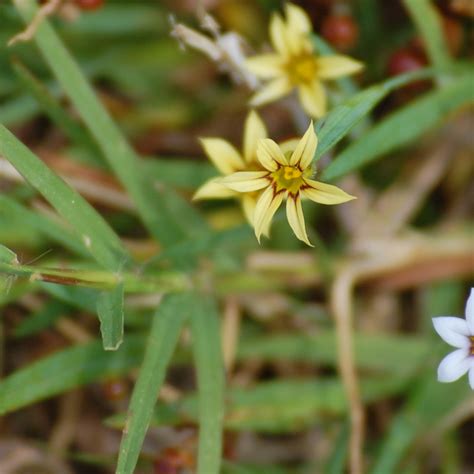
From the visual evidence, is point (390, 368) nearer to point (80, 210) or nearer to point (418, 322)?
point (418, 322)

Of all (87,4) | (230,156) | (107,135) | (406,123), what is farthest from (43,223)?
(406,123)

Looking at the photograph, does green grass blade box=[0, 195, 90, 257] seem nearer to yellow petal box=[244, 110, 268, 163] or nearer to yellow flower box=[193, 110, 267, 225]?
yellow flower box=[193, 110, 267, 225]

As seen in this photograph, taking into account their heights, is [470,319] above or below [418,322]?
below

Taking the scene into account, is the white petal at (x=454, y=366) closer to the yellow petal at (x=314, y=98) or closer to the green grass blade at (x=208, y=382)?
the green grass blade at (x=208, y=382)

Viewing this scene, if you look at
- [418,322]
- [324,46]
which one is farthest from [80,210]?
[418,322]

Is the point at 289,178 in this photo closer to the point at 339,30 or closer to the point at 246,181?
the point at 246,181

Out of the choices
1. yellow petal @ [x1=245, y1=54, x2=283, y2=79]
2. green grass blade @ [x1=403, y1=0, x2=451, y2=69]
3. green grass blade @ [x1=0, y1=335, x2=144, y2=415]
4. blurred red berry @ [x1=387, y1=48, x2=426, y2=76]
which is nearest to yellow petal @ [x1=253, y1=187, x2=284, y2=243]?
yellow petal @ [x1=245, y1=54, x2=283, y2=79]

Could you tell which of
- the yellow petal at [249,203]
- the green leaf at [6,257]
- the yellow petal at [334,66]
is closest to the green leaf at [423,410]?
the yellow petal at [249,203]
